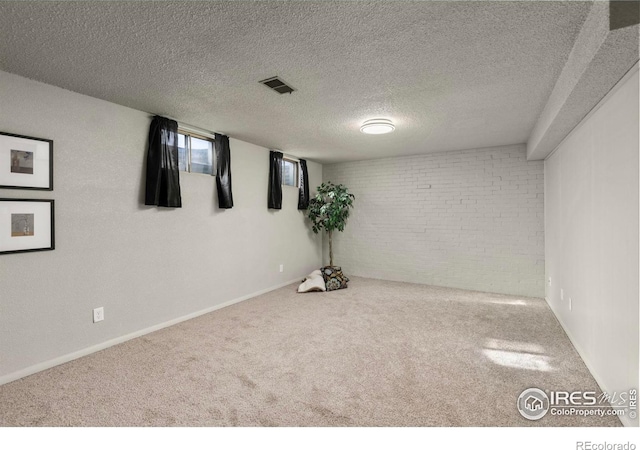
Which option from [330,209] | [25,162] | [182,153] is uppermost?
[182,153]

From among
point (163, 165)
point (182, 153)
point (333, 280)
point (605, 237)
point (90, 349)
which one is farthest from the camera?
point (333, 280)

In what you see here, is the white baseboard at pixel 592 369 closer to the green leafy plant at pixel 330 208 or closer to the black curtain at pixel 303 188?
the green leafy plant at pixel 330 208

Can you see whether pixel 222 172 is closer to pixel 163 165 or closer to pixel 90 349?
pixel 163 165

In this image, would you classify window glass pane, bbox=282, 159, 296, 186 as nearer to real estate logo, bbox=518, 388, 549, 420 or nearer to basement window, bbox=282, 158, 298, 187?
basement window, bbox=282, 158, 298, 187

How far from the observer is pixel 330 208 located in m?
5.56

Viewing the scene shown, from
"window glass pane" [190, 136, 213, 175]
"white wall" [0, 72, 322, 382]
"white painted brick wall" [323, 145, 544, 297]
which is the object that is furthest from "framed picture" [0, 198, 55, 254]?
"white painted brick wall" [323, 145, 544, 297]

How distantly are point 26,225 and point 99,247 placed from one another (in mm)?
553

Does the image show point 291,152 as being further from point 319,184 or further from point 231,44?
point 231,44

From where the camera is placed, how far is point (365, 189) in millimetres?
5965

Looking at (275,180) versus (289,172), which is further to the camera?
(289,172)

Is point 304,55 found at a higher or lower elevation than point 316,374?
higher

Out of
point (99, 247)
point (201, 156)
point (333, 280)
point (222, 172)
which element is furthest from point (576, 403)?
point (201, 156)

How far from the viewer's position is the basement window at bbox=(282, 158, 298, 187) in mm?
5504

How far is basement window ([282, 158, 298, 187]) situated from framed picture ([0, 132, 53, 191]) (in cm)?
335
